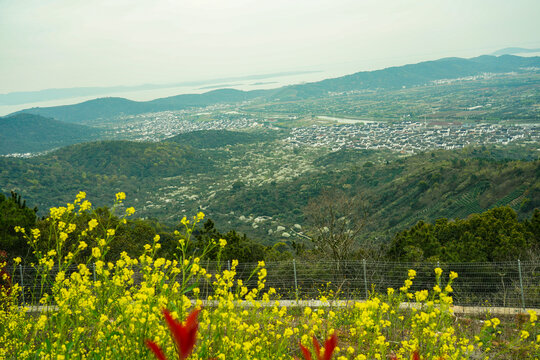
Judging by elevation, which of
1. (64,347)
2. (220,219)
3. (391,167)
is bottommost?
(220,219)

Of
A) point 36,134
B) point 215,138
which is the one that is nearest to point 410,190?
point 215,138

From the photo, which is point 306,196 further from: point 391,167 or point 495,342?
point 495,342

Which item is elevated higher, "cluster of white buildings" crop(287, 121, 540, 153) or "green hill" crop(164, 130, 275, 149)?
"green hill" crop(164, 130, 275, 149)

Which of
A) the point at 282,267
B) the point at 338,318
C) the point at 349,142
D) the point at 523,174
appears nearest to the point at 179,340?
the point at 338,318

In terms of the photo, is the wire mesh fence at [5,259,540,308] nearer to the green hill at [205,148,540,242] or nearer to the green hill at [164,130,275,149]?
the green hill at [205,148,540,242]

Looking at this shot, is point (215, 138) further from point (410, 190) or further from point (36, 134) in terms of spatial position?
point (36, 134)

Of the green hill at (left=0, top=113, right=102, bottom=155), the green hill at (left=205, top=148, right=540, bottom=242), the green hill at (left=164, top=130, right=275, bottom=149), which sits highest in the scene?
the green hill at (left=0, top=113, right=102, bottom=155)

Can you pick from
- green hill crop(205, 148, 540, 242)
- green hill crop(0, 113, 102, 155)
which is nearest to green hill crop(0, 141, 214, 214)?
green hill crop(205, 148, 540, 242)

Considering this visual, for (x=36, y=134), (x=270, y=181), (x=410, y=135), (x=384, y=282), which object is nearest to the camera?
(x=384, y=282)
